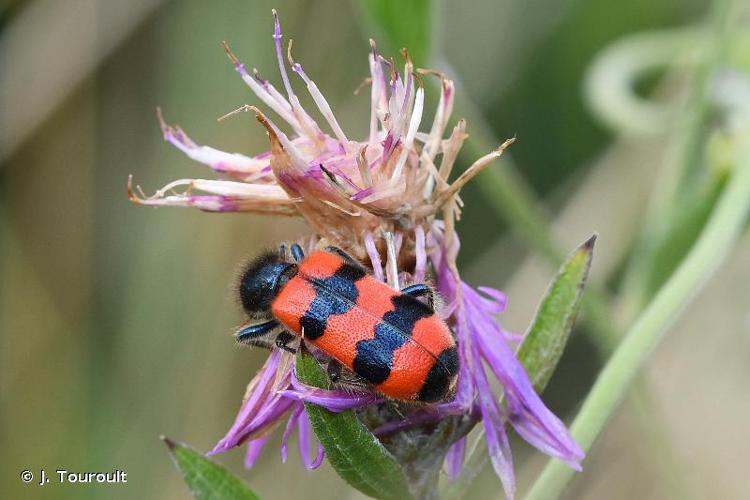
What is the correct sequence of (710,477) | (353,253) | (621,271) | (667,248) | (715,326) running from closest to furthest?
(353,253)
(667,248)
(710,477)
(715,326)
(621,271)

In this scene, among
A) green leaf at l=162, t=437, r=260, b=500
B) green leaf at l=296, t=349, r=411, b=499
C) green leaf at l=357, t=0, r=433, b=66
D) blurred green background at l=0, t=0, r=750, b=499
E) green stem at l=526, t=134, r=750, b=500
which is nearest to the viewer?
green leaf at l=296, t=349, r=411, b=499

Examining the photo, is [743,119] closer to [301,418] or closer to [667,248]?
[667,248]

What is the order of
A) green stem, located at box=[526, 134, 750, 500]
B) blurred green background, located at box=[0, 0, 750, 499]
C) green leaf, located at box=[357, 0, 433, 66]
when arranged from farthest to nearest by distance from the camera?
blurred green background, located at box=[0, 0, 750, 499], green leaf, located at box=[357, 0, 433, 66], green stem, located at box=[526, 134, 750, 500]

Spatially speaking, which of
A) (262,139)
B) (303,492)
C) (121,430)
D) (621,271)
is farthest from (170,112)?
(621,271)

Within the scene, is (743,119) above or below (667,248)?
above

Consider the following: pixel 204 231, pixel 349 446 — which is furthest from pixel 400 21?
pixel 204 231

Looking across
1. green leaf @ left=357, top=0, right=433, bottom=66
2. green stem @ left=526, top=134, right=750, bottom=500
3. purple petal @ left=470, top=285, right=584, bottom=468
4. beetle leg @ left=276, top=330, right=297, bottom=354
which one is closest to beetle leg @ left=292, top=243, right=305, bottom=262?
beetle leg @ left=276, top=330, right=297, bottom=354

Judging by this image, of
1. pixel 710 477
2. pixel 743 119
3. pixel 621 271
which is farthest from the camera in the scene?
pixel 621 271

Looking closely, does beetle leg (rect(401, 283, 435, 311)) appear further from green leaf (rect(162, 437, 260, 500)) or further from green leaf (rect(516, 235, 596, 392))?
green leaf (rect(162, 437, 260, 500))
